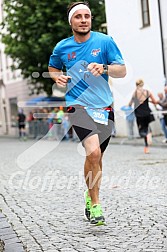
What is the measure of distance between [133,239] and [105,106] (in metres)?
1.33

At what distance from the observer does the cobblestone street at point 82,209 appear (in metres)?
4.86

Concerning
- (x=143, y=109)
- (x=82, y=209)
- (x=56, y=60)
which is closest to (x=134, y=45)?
(x=143, y=109)

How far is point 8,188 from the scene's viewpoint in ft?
30.4

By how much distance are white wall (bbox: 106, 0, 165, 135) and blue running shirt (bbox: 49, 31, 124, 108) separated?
1768cm

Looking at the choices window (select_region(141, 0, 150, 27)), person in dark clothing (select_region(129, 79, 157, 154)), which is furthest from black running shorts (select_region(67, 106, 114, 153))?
window (select_region(141, 0, 150, 27))

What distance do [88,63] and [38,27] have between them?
88.4 ft

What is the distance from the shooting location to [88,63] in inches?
219

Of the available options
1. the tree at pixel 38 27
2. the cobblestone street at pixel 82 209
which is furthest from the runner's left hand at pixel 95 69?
the tree at pixel 38 27

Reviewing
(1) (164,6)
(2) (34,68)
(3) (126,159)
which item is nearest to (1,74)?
(2) (34,68)

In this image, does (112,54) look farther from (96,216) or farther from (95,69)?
(96,216)

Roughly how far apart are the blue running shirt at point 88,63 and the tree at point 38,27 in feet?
84.1

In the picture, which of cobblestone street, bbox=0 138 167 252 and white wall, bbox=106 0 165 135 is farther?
white wall, bbox=106 0 165 135

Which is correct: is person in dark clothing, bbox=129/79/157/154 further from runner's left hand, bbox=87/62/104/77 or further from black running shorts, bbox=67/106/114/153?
runner's left hand, bbox=87/62/104/77

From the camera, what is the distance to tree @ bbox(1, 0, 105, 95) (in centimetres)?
3147
